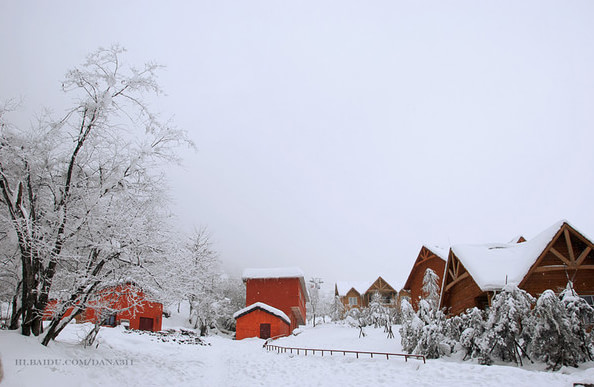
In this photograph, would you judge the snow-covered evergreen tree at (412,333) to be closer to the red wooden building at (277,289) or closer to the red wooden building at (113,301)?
the red wooden building at (113,301)

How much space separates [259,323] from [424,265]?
61.4 feet

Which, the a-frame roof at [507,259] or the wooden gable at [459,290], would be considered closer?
the a-frame roof at [507,259]

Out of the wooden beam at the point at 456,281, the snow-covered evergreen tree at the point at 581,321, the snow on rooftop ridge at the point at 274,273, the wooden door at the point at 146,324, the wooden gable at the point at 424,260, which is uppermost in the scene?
the wooden gable at the point at 424,260

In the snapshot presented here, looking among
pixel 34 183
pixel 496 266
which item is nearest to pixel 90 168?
pixel 34 183

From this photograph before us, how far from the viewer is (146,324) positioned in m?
33.7

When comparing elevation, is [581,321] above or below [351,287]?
below

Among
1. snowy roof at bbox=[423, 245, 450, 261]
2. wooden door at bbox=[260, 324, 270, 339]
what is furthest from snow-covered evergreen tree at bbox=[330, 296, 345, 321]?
snowy roof at bbox=[423, 245, 450, 261]

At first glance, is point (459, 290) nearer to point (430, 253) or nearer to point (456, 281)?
point (456, 281)

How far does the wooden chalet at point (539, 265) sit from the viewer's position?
1752 cm

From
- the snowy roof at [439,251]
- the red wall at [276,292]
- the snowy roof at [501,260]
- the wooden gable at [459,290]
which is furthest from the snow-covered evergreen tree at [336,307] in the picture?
the snowy roof at [501,260]

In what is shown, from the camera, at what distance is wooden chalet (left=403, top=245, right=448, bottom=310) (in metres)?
32.5

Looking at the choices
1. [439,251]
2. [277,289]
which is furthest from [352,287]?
[439,251]

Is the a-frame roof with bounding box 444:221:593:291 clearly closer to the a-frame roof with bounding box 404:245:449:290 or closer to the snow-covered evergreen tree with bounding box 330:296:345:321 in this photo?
the a-frame roof with bounding box 404:245:449:290

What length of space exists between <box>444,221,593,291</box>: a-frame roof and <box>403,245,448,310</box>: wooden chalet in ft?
36.5
